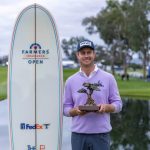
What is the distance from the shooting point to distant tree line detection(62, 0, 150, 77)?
2426 inches

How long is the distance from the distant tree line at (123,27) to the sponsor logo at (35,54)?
181 ft

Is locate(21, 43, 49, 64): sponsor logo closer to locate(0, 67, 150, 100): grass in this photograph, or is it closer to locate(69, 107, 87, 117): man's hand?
locate(69, 107, 87, 117): man's hand

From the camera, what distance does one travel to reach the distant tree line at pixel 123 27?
61.6 m

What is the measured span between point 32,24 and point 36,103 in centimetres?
102

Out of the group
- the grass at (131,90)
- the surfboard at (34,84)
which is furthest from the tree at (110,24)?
the surfboard at (34,84)

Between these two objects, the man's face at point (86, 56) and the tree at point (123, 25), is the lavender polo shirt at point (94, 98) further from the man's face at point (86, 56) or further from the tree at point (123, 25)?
the tree at point (123, 25)

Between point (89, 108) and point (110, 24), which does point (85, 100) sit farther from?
point (110, 24)

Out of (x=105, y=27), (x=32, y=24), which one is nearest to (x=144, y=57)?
(x=105, y=27)

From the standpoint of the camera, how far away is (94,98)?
17.4 ft

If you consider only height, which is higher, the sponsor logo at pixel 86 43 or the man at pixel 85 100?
the sponsor logo at pixel 86 43

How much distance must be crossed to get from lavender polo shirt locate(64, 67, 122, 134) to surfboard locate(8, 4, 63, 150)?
1212mm

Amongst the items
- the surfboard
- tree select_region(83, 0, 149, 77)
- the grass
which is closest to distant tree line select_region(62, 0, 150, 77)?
tree select_region(83, 0, 149, 77)

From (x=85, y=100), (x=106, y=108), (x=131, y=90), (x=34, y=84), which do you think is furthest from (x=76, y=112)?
(x=131, y=90)

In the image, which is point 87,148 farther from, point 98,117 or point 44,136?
point 44,136
